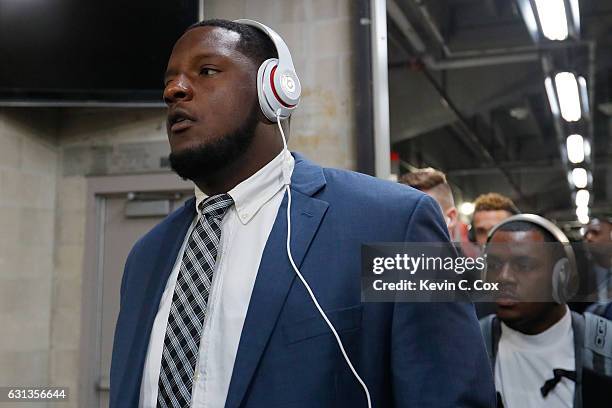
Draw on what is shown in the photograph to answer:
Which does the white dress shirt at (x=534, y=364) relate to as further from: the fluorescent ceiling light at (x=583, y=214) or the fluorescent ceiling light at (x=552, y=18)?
the fluorescent ceiling light at (x=552, y=18)

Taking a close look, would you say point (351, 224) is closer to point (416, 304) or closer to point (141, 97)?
point (416, 304)

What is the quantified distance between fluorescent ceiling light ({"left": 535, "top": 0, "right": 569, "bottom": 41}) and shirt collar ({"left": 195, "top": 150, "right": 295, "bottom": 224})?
49.8 inches

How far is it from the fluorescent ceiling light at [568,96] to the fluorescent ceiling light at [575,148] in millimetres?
55

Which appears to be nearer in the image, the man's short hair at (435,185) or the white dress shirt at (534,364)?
the white dress shirt at (534,364)

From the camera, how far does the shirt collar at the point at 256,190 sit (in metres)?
0.91

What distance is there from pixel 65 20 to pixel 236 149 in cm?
165

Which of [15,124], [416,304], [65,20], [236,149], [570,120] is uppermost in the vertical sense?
[65,20]

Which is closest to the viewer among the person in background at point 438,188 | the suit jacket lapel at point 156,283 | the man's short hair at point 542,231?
the suit jacket lapel at point 156,283

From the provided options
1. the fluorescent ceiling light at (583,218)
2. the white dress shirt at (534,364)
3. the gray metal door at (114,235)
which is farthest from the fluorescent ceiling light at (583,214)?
the gray metal door at (114,235)

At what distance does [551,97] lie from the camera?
5.99ft

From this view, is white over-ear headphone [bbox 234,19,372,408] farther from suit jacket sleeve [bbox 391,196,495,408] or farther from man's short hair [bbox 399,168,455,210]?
man's short hair [bbox 399,168,455,210]

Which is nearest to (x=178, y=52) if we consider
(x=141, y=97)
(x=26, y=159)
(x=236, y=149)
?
(x=236, y=149)

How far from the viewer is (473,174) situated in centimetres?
186

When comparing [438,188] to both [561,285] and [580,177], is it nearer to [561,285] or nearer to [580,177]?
[580,177]
